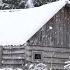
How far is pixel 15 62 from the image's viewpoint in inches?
722

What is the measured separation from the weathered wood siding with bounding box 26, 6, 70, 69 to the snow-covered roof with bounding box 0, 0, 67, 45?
1.53 feet

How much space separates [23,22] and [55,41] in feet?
10.6

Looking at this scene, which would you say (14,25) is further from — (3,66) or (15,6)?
(15,6)

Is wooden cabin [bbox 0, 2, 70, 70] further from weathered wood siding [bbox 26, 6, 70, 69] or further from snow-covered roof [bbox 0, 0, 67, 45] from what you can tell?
snow-covered roof [bbox 0, 0, 67, 45]

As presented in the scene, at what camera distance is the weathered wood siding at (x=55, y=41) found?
17922 mm

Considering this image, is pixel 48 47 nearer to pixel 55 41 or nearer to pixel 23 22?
pixel 55 41

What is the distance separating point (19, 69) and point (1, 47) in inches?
76.9

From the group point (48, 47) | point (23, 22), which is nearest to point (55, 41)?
point (48, 47)

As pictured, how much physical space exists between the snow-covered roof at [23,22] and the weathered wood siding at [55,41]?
0.47 m

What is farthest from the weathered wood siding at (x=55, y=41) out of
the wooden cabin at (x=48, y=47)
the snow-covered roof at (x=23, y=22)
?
the snow-covered roof at (x=23, y=22)

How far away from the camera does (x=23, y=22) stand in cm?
2020

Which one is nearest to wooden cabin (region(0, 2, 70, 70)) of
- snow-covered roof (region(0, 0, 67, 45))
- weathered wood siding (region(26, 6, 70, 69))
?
weathered wood siding (region(26, 6, 70, 69))

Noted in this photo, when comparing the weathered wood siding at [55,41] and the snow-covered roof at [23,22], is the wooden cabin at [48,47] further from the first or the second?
the snow-covered roof at [23,22]

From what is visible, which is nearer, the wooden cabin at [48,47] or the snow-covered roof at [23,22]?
the wooden cabin at [48,47]
